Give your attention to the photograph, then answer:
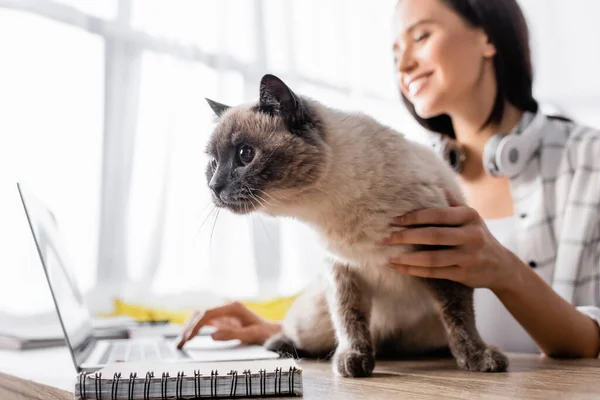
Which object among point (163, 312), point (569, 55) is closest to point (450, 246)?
point (163, 312)

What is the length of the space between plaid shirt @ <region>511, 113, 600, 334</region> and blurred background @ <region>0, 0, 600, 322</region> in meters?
0.53

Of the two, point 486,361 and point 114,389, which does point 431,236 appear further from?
point 114,389

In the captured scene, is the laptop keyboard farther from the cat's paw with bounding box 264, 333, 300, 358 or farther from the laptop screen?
the cat's paw with bounding box 264, 333, 300, 358

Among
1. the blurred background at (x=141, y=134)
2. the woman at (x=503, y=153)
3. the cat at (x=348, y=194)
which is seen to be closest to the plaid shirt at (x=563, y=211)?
the woman at (x=503, y=153)

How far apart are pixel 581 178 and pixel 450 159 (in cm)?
42

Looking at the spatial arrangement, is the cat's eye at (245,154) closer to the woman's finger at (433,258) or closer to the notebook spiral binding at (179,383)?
the woman's finger at (433,258)

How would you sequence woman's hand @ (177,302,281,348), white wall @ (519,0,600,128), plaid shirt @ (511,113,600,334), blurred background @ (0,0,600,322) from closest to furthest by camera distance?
woman's hand @ (177,302,281,348), plaid shirt @ (511,113,600,334), blurred background @ (0,0,600,322), white wall @ (519,0,600,128)

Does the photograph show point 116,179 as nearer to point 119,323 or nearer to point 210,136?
point 119,323

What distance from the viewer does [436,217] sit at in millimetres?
1067

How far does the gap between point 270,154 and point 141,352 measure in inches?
22.4

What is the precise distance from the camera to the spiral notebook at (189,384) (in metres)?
0.77

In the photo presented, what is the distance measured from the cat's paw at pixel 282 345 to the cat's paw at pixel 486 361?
1.46 feet

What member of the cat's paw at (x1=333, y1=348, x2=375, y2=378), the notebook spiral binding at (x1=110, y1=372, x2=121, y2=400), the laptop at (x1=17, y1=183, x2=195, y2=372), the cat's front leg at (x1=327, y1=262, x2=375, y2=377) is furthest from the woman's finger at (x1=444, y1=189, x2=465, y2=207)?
the notebook spiral binding at (x1=110, y1=372, x2=121, y2=400)

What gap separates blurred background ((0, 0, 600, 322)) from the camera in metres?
2.10
